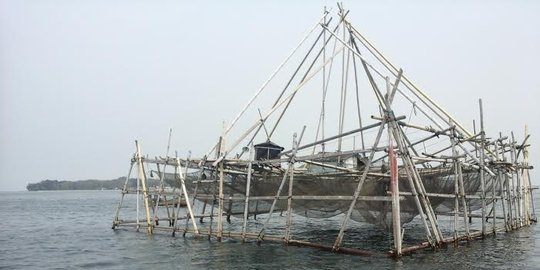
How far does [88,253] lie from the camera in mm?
20297

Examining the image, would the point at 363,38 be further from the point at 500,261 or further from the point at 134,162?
the point at 134,162

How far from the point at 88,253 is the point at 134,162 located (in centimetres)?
540

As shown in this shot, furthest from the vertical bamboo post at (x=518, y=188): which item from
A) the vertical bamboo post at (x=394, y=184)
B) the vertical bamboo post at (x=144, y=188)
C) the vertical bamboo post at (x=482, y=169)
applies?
the vertical bamboo post at (x=144, y=188)

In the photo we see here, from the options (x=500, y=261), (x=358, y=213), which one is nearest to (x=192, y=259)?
(x=358, y=213)

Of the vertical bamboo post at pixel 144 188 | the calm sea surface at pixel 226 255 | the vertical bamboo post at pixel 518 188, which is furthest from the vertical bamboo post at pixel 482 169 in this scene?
the vertical bamboo post at pixel 144 188

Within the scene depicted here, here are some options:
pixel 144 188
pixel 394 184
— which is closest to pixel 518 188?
pixel 394 184

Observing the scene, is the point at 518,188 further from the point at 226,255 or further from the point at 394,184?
the point at 226,255

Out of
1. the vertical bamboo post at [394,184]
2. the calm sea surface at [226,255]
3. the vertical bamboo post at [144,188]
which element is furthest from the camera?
the vertical bamboo post at [144,188]

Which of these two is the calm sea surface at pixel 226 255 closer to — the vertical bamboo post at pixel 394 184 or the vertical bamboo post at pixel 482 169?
the vertical bamboo post at pixel 394 184

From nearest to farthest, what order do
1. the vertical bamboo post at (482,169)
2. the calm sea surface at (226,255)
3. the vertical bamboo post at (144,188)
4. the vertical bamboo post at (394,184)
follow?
the vertical bamboo post at (394,184), the calm sea surface at (226,255), the vertical bamboo post at (482,169), the vertical bamboo post at (144,188)

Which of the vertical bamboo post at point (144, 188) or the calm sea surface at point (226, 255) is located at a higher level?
the vertical bamboo post at point (144, 188)

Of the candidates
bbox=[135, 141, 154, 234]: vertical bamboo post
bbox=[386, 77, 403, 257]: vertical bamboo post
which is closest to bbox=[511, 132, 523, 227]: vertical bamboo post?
bbox=[386, 77, 403, 257]: vertical bamboo post

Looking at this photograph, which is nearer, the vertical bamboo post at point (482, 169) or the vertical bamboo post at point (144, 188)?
the vertical bamboo post at point (482, 169)

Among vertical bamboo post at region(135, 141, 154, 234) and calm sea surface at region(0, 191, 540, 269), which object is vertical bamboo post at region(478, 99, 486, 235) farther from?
vertical bamboo post at region(135, 141, 154, 234)
